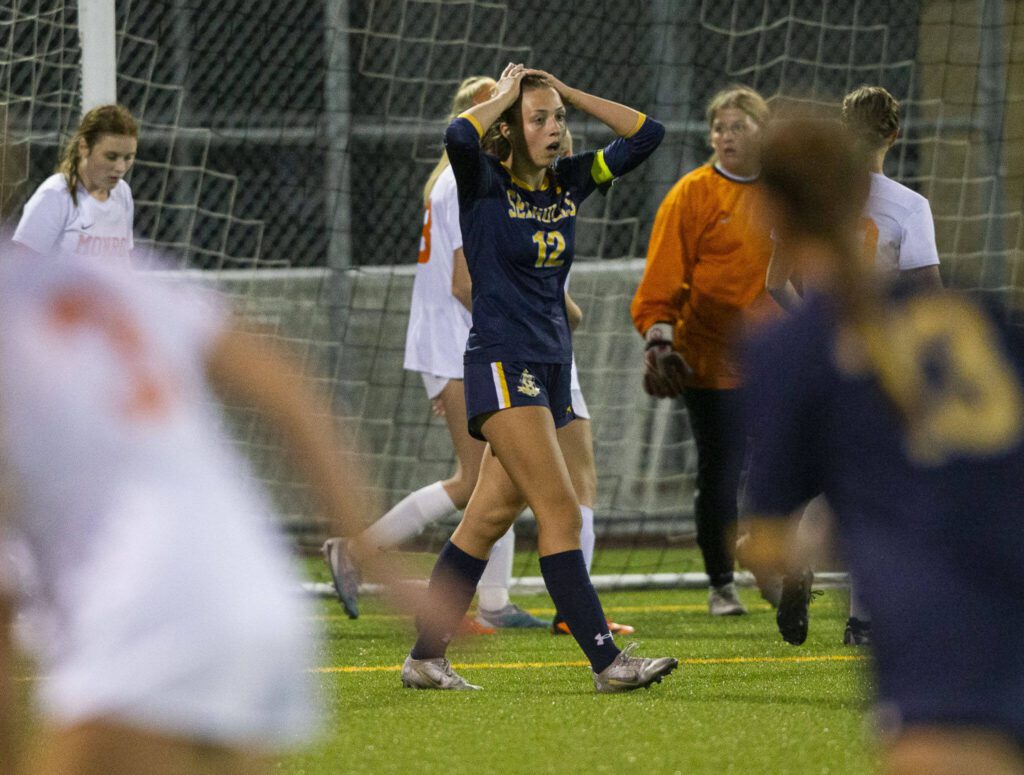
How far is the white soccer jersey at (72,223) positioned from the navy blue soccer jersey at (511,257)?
195 cm

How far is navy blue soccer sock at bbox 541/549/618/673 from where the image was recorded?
495cm

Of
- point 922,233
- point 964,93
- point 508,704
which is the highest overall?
point 964,93

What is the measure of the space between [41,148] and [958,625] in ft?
26.9

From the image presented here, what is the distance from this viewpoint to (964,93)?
32.2ft

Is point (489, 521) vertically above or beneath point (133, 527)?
beneath

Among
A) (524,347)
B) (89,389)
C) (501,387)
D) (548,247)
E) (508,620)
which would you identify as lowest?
(508,620)

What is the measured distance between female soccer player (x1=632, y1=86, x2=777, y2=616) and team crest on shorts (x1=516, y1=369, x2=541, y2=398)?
1945mm

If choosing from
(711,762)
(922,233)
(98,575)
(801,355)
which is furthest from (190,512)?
(922,233)

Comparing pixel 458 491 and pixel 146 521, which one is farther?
pixel 458 491

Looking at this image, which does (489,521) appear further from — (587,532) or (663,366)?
(663,366)

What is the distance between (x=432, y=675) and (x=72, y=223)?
248cm

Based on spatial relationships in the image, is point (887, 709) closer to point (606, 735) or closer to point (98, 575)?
point (98, 575)

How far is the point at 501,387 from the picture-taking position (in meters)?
5.00

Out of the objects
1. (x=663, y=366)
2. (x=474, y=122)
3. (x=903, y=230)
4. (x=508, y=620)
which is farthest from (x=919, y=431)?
(x=508, y=620)
